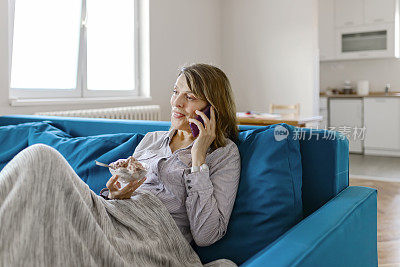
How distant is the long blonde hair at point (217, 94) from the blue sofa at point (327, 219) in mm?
164

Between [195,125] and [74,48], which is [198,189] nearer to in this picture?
[195,125]

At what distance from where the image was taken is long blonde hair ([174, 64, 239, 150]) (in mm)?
1473

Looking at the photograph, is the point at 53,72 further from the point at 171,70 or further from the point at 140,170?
the point at 140,170

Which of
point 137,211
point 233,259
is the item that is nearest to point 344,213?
point 233,259

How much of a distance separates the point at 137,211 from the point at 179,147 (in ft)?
1.25

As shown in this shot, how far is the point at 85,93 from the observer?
448cm

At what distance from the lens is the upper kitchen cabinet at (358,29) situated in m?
5.98

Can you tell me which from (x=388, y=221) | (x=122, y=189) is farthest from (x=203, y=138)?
(x=388, y=221)

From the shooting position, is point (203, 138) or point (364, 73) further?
point (364, 73)

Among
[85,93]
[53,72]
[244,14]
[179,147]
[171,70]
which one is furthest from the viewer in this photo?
[244,14]

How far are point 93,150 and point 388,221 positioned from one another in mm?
2341

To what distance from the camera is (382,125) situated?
19.6ft

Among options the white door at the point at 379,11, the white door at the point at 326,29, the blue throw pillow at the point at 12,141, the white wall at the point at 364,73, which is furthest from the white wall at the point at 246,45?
the blue throw pillow at the point at 12,141

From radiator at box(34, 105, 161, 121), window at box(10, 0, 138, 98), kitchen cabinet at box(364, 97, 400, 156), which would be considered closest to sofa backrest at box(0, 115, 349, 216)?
radiator at box(34, 105, 161, 121)
